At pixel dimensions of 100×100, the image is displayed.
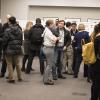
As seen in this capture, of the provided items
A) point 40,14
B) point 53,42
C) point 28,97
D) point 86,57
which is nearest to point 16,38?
point 53,42

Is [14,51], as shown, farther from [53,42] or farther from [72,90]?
[72,90]

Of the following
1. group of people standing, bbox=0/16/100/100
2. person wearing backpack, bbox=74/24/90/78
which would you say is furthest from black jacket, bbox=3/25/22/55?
person wearing backpack, bbox=74/24/90/78

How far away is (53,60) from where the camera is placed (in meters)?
8.48

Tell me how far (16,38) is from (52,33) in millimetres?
864

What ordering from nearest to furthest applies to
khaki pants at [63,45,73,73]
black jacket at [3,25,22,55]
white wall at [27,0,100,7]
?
black jacket at [3,25,22,55] → khaki pants at [63,45,73,73] → white wall at [27,0,100,7]

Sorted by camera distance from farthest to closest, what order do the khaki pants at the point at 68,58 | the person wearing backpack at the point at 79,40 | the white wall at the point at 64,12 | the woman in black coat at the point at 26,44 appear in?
the white wall at the point at 64,12 → the woman in black coat at the point at 26,44 → the khaki pants at the point at 68,58 → the person wearing backpack at the point at 79,40

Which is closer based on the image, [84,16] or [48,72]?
[48,72]

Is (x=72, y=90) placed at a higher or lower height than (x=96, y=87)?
lower

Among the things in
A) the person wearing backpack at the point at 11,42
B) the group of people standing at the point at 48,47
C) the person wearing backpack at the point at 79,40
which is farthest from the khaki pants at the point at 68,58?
the person wearing backpack at the point at 11,42

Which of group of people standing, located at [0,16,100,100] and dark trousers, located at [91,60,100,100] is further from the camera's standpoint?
group of people standing, located at [0,16,100,100]

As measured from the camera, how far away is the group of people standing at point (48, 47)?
8.25 metres

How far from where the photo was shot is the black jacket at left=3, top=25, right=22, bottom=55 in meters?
8.18

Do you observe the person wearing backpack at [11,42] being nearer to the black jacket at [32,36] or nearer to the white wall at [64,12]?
the black jacket at [32,36]

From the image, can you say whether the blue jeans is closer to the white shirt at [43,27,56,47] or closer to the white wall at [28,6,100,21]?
the white shirt at [43,27,56,47]
